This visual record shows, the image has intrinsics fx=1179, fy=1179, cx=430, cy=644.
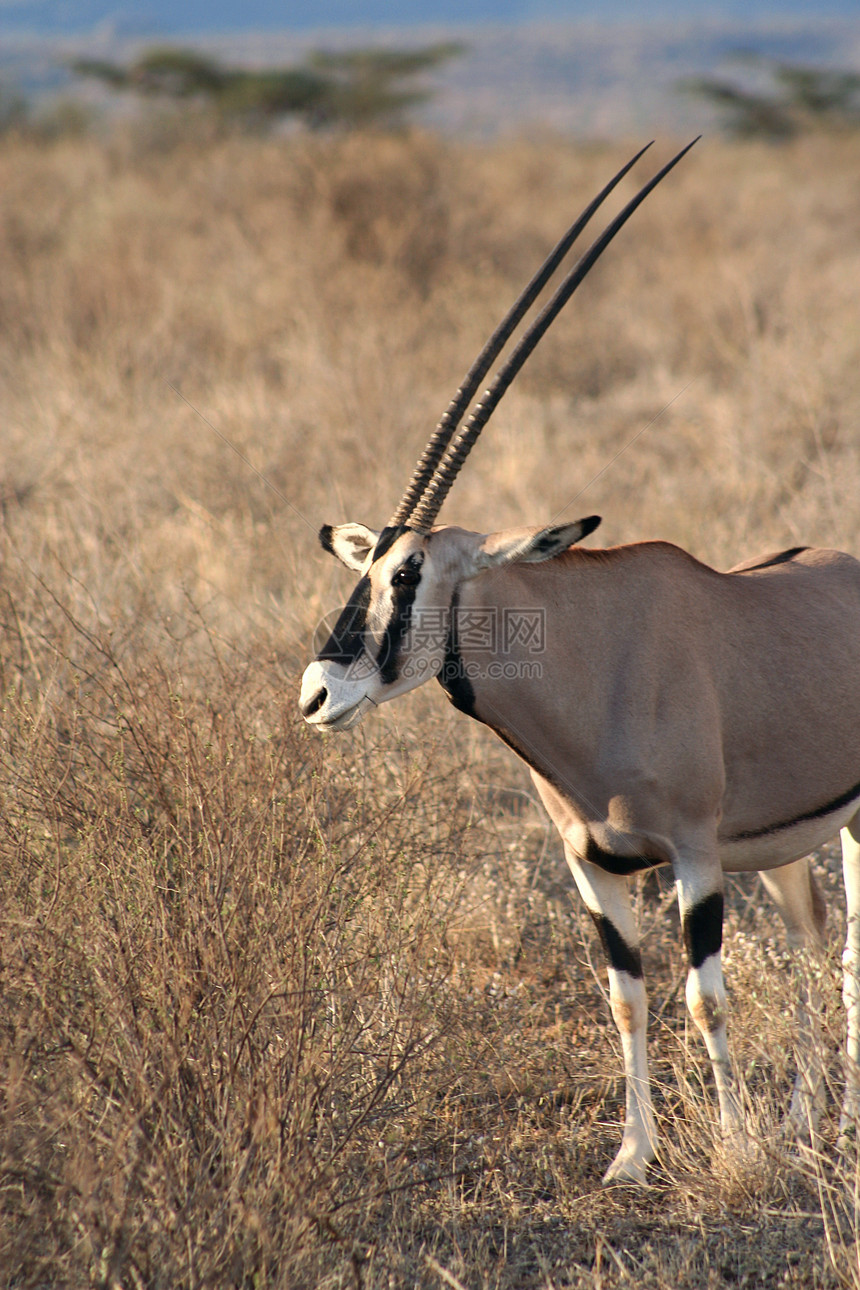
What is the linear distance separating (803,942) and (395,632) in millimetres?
1914

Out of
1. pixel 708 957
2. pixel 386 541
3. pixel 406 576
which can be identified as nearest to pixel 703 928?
pixel 708 957

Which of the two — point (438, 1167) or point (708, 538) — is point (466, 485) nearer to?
point (708, 538)

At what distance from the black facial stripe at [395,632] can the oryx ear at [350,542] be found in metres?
0.33

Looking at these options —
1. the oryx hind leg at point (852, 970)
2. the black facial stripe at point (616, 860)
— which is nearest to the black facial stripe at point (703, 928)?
the black facial stripe at point (616, 860)

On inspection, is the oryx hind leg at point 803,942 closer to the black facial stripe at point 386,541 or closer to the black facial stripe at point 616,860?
the black facial stripe at point 616,860

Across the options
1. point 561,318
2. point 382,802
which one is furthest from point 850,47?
point 382,802

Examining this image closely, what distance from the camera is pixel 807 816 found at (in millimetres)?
3584

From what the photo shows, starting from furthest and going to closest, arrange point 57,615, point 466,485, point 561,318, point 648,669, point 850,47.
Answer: point 850,47 < point 561,318 < point 466,485 < point 57,615 < point 648,669

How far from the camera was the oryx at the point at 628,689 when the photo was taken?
3.23 metres

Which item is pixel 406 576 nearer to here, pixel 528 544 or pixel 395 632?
pixel 395 632

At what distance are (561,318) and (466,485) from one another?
440cm

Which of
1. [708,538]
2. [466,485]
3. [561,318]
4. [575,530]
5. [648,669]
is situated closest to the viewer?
[575,530]

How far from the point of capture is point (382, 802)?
14.3 ft

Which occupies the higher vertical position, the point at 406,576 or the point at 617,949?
the point at 406,576
